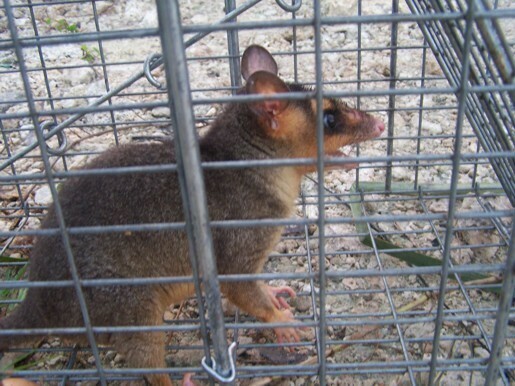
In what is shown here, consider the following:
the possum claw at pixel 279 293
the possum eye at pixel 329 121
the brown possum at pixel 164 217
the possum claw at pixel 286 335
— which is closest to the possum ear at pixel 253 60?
the brown possum at pixel 164 217

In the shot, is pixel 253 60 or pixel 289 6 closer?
pixel 253 60

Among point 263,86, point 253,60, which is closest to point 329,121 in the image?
point 253,60

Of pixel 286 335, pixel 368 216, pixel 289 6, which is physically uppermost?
pixel 289 6

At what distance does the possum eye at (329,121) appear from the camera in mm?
2779

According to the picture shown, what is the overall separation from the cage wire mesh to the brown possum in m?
0.16

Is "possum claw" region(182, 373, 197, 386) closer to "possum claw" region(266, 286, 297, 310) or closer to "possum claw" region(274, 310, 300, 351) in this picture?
"possum claw" region(274, 310, 300, 351)

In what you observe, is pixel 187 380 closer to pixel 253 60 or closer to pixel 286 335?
pixel 286 335

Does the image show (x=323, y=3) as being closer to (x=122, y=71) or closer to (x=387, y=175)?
(x=122, y=71)

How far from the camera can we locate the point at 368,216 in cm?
209

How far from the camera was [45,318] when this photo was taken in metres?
2.47

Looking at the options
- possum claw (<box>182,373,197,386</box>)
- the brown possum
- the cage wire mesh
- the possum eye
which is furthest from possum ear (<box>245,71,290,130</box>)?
possum claw (<box>182,373,197,386</box>)

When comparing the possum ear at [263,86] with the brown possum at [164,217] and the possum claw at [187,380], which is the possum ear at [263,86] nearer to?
the brown possum at [164,217]

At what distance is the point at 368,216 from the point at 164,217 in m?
0.89

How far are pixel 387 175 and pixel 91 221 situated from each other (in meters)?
1.88
